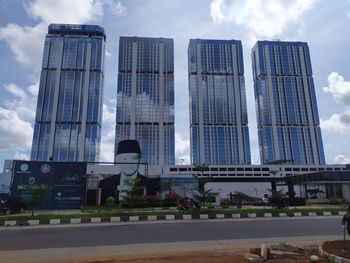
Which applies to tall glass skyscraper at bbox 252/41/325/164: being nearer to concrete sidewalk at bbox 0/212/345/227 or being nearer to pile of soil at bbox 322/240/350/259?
concrete sidewalk at bbox 0/212/345/227

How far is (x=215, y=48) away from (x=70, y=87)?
2297 inches

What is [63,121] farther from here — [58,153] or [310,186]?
[310,186]

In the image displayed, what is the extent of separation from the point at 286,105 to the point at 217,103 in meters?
25.8

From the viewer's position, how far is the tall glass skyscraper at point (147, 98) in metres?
105

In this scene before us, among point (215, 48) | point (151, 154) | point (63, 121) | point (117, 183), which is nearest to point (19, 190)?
point (117, 183)

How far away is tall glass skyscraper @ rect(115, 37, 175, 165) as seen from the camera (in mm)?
104938

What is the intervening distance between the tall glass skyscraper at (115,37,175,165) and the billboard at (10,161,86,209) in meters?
69.2

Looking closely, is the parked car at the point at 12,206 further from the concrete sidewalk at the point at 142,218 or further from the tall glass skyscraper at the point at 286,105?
the tall glass skyscraper at the point at 286,105

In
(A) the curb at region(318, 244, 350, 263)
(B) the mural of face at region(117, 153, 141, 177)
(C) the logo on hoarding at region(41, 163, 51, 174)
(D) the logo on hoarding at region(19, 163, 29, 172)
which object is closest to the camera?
(A) the curb at region(318, 244, 350, 263)

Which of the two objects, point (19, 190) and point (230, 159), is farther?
point (230, 159)

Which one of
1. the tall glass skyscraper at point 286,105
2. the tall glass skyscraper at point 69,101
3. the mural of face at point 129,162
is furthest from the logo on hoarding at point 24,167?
the tall glass skyscraper at point 286,105

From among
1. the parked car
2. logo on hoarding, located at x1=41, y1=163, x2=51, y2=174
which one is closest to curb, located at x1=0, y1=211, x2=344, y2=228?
the parked car

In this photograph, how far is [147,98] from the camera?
357 feet

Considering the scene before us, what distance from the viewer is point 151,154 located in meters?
104
